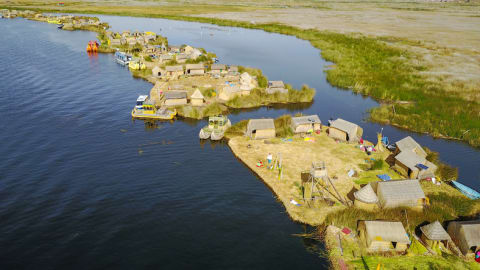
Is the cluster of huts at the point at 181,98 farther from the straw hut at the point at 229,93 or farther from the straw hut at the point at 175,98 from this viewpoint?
the straw hut at the point at 229,93

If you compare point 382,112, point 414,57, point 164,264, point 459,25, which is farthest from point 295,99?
point 459,25

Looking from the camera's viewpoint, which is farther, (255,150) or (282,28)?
(282,28)

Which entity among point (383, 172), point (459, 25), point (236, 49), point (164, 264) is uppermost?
point (459, 25)

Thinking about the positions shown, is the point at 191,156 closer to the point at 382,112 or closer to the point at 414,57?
the point at 382,112

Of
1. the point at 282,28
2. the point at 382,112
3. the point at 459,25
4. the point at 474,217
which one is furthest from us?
the point at 459,25

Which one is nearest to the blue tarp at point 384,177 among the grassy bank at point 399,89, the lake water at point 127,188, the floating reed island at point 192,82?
the lake water at point 127,188

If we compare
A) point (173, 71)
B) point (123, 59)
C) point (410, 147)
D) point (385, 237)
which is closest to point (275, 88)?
point (173, 71)

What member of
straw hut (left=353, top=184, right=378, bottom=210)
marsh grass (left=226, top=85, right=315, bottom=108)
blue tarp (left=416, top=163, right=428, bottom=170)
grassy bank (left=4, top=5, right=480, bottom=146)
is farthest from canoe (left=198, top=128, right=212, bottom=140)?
blue tarp (left=416, top=163, right=428, bottom=170)
